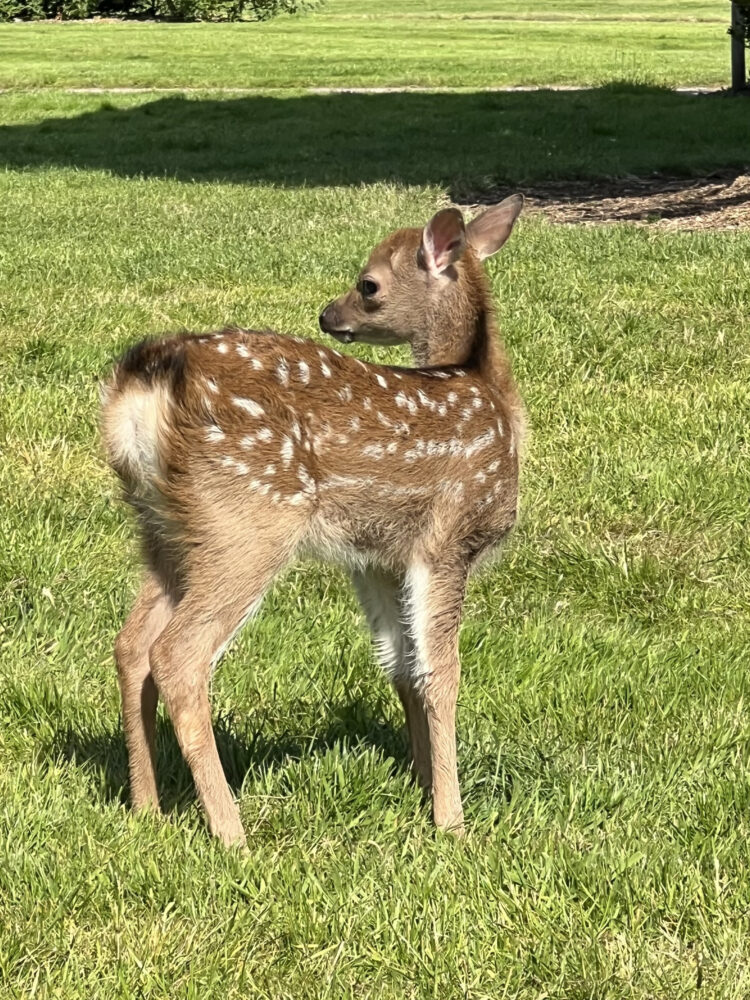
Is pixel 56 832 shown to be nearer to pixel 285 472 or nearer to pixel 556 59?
pixel 285 472

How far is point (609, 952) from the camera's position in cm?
319

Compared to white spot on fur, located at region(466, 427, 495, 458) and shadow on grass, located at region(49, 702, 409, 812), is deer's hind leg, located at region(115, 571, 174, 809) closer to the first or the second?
shadow on grass, located at region(49, 702, 409, 812)

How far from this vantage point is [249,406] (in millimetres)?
3562

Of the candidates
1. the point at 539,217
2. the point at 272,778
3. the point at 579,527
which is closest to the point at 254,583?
the point at 272,778

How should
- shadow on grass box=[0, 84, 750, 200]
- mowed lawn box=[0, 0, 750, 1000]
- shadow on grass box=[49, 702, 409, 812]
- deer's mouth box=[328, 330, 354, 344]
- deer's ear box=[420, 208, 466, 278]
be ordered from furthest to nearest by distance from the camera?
shadow on grass box=[0, 84, 750, 200]
deer's mouth box=[328, 330, 354, 344]
deer's ear box=[420, 208, 466, 278]
shadow on grass box=[49, 702, 409, 812]
mowed lawn box=[0, 0, 750, 1000]

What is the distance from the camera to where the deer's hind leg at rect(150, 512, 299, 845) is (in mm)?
3479

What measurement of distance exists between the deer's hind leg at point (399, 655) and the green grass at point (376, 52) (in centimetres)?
2835

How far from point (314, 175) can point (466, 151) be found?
2975 mm

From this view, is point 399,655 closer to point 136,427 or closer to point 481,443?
point 481,443

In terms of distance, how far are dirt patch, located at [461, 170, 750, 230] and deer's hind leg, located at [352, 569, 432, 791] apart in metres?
9.74

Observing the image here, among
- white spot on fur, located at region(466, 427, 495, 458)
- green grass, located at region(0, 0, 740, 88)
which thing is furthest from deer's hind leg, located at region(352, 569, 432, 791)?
green grass, located at region(0, 0, 740, 88)

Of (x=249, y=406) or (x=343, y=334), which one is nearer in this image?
(x=249, y=406)

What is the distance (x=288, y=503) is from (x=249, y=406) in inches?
10.3

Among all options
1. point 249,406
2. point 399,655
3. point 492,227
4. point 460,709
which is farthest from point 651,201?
point 249,406
